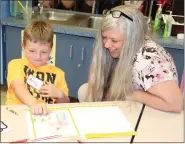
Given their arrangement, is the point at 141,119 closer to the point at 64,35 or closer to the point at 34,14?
the point at 64,35

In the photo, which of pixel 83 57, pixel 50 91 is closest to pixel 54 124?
pixel 50 91

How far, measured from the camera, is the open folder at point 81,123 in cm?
119

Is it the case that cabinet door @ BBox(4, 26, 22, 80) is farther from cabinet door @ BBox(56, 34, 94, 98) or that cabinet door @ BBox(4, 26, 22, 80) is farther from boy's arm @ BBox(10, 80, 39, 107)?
boy's arm @ BBox(10, 80, 39, 107)

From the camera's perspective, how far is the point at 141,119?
1.36m

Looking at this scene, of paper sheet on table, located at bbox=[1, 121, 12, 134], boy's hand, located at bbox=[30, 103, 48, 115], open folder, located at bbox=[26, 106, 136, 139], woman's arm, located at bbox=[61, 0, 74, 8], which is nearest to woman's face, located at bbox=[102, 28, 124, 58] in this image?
open folder, located at bbox=[26, 106, 136, 139]

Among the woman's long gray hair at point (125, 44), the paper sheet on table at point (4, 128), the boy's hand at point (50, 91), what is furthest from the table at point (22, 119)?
the boy's hand at point (50, 91)

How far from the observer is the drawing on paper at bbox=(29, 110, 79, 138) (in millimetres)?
1177

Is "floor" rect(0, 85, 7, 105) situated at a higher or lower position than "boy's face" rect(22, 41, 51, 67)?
lower

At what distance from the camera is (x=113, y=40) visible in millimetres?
1612

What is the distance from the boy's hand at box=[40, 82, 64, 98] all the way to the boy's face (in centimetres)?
14

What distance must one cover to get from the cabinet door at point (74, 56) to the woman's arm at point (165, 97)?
1.32 metres

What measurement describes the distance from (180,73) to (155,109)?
1312mm

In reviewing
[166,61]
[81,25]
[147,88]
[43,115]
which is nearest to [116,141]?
[43,115]

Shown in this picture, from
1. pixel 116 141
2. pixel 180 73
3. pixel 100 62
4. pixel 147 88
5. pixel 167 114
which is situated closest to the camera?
pixel 116 141
